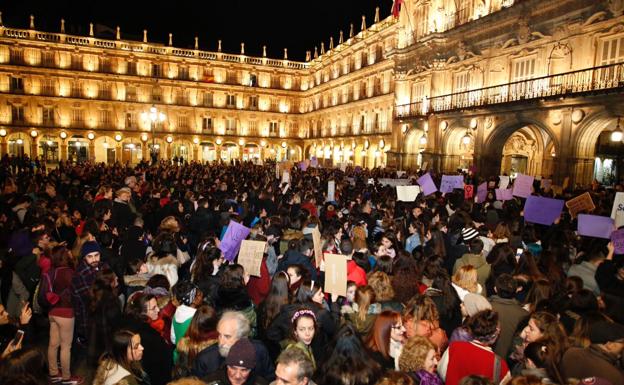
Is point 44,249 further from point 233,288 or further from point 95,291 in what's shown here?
point 233,288

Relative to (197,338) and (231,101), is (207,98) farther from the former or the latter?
(197,338)

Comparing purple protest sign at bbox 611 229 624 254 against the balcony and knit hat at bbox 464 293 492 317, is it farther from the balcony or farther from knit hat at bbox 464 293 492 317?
the balcony

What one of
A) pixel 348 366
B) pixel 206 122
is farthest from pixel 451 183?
pixel 206 122

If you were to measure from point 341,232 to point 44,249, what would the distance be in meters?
5.01

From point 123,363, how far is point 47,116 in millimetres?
51552

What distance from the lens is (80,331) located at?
5152 mm

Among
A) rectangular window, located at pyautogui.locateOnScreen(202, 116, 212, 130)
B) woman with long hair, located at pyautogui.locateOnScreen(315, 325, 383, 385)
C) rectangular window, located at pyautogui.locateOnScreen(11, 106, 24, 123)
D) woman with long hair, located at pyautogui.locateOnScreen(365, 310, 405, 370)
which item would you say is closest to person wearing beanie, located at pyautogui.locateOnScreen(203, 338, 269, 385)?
woman with long hair, located at pyautogui.locateOnScreen(315, 325, 383, 385)

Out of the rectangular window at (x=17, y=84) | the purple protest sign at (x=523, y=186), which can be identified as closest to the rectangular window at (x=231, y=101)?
the rectangular window at (x=17, y=84)

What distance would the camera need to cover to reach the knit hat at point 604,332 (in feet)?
12.6

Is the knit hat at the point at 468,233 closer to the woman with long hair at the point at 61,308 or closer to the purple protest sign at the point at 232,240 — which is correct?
the purple protest sign at the point at 232,240

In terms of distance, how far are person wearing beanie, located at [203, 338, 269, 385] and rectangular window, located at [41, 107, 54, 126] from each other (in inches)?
2032

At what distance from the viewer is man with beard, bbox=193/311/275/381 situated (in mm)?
3635

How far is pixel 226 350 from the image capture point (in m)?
3.67

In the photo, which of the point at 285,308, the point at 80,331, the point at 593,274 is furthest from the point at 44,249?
the point at 593,274
